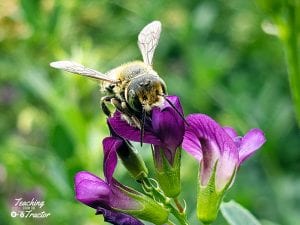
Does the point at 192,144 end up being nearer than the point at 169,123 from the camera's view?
No

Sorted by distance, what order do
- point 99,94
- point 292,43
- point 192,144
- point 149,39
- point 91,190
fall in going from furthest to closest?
1. point 99,94
2. point 292,43
3. point 149,39
4. point 192,144
5. point 91,190

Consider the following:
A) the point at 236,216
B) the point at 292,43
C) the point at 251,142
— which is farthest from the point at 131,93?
the point at 292,43

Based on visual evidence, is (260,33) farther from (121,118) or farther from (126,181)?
(121,118)

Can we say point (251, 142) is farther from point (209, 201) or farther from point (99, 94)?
point (99, 94)

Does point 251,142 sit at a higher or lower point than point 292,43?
lower

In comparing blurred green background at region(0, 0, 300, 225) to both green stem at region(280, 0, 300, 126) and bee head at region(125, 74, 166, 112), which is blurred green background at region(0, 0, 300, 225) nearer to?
green stem at region(280, 0, 300, 126)

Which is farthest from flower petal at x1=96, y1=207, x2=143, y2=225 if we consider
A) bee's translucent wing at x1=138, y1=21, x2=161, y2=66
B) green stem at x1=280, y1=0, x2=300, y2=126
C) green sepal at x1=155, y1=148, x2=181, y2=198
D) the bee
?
green stem at x1=280, y1=0, x2=300, y2=126

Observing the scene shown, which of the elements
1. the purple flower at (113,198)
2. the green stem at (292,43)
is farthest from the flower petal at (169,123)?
the green stem at (292,43)

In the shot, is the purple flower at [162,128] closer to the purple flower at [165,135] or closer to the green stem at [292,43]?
the purple flower at [165,135]
